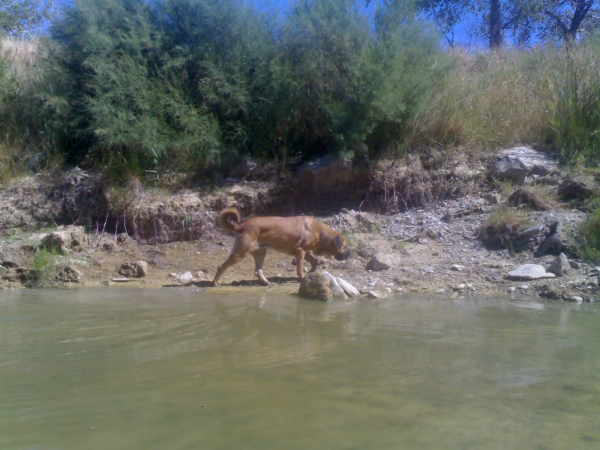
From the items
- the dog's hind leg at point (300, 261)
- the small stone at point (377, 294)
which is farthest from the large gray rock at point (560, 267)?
the dog's hind leg at point (300, 261)

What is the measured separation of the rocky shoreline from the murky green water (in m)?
1.75

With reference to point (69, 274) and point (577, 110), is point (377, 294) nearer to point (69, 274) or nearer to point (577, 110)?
point (69, 274)

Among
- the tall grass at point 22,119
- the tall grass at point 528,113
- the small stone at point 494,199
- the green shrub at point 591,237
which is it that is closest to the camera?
the green shrub at point 591,237

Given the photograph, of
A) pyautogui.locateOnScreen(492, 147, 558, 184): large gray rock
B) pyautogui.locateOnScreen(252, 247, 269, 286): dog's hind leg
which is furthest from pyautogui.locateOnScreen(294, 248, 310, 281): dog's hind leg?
pyautogui.locateOnScreen(492, 147, 558, 184): large gray rock

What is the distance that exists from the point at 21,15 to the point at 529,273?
20.6 m

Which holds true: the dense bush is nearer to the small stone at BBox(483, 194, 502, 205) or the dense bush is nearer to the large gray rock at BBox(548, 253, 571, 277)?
the small stone at BBox(483, 194, 502, 205)

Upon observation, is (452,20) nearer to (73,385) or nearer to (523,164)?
(523,164)

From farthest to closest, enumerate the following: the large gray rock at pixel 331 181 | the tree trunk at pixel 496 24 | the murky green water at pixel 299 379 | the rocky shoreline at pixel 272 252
Result: the tree trunk at pixel 496 24 → the large gray rock at pixel 331 181 → the rocky shoreline at pixel 272 252 → the murky green water at pixel 299 379

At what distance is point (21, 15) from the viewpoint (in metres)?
21.1

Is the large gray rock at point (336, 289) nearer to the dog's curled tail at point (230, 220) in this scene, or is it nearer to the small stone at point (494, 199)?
the dog's curled tail at point (230, 220)

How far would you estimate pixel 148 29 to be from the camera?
11.7 m

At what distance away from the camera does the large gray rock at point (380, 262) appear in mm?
8875

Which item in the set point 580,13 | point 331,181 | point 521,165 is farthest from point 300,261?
point 580,13

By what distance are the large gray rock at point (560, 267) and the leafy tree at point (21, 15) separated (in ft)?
62.4
